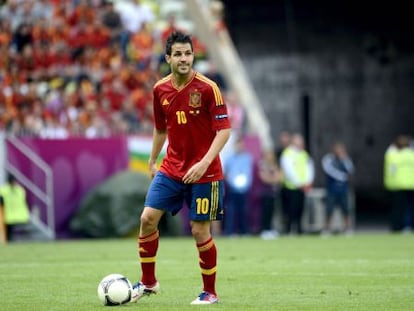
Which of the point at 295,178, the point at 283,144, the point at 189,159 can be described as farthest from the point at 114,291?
the point at 283,144

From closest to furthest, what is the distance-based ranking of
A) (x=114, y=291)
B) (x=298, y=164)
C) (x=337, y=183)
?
1. (x=114, y=291)
2. (x=298, y=164)
3. (x=337, y=183)

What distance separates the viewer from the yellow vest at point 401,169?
26484mm

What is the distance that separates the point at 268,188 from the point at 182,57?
638 inches

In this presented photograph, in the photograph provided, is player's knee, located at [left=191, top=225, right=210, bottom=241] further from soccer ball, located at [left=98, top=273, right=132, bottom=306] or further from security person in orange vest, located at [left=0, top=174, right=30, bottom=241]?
security person in orange vest, located at [left=0, top=174, right=30, bottom=241]

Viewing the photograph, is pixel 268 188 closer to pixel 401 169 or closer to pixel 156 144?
pixel 401 169

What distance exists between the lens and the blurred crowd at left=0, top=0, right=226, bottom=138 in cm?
2536

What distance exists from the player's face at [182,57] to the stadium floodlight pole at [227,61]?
17.8 metres

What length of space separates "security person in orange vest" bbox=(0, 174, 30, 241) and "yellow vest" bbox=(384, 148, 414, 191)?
8530mm

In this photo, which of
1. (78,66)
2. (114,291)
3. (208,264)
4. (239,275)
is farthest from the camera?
(78,66)

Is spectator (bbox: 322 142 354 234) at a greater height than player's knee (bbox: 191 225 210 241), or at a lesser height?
lesser

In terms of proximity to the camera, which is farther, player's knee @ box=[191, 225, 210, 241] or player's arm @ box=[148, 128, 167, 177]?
player's arm @ box=[148, 128, 167, 177]

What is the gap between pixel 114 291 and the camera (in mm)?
10266

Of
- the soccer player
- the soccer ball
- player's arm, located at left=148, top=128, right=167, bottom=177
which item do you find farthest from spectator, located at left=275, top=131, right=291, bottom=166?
the soccer ball

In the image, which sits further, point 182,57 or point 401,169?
point 401,169
